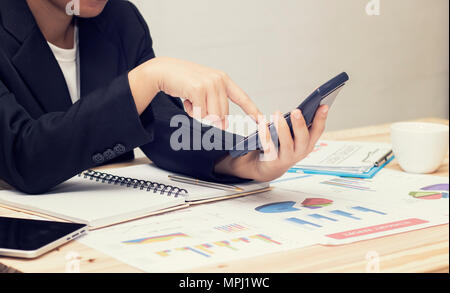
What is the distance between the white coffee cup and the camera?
110cm

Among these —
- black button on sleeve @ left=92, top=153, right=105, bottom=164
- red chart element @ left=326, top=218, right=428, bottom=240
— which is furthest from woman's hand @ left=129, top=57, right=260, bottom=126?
red chart element @ left=326, top=218, right=428, bottom=240

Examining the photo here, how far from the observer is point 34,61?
113 cm

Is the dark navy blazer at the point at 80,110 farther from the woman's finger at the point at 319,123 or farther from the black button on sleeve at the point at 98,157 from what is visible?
the woman's finger at the point at 319,123

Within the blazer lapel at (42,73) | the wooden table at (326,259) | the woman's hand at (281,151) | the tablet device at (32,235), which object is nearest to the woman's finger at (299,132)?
the woman's hand at (281,151)

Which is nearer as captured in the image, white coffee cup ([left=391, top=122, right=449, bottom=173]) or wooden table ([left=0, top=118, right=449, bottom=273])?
wooden table ([left=0, top=118, right=449, bottom=273])

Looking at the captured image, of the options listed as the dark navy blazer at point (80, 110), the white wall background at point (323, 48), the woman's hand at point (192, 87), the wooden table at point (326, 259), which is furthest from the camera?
the white wall background at point (323, 48)

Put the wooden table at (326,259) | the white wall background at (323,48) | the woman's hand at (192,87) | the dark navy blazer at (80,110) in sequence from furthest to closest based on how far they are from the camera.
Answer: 1. the white wall background at (323,48)
2. the dark navy blazer at (80,110)
3. the woman's hand at (192,87)
4. the wooden table at (326,259)

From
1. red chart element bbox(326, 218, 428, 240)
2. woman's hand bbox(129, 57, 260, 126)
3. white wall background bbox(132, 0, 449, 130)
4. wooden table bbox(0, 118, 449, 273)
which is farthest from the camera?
white wall background bbox(132, 0, 449, 130)

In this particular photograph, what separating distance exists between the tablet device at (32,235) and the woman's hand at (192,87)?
0.24m

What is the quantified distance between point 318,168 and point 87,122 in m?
0.44

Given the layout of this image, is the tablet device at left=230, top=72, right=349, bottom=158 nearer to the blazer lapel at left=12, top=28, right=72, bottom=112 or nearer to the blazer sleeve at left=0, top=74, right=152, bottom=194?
the blazer sleeve at left=0, top=74, right=152, bottom=194

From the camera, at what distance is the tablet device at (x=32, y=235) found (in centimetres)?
68

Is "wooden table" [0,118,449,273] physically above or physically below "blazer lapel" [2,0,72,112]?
below

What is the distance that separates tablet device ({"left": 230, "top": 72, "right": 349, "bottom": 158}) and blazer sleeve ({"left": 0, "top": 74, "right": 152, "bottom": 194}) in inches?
6.6
